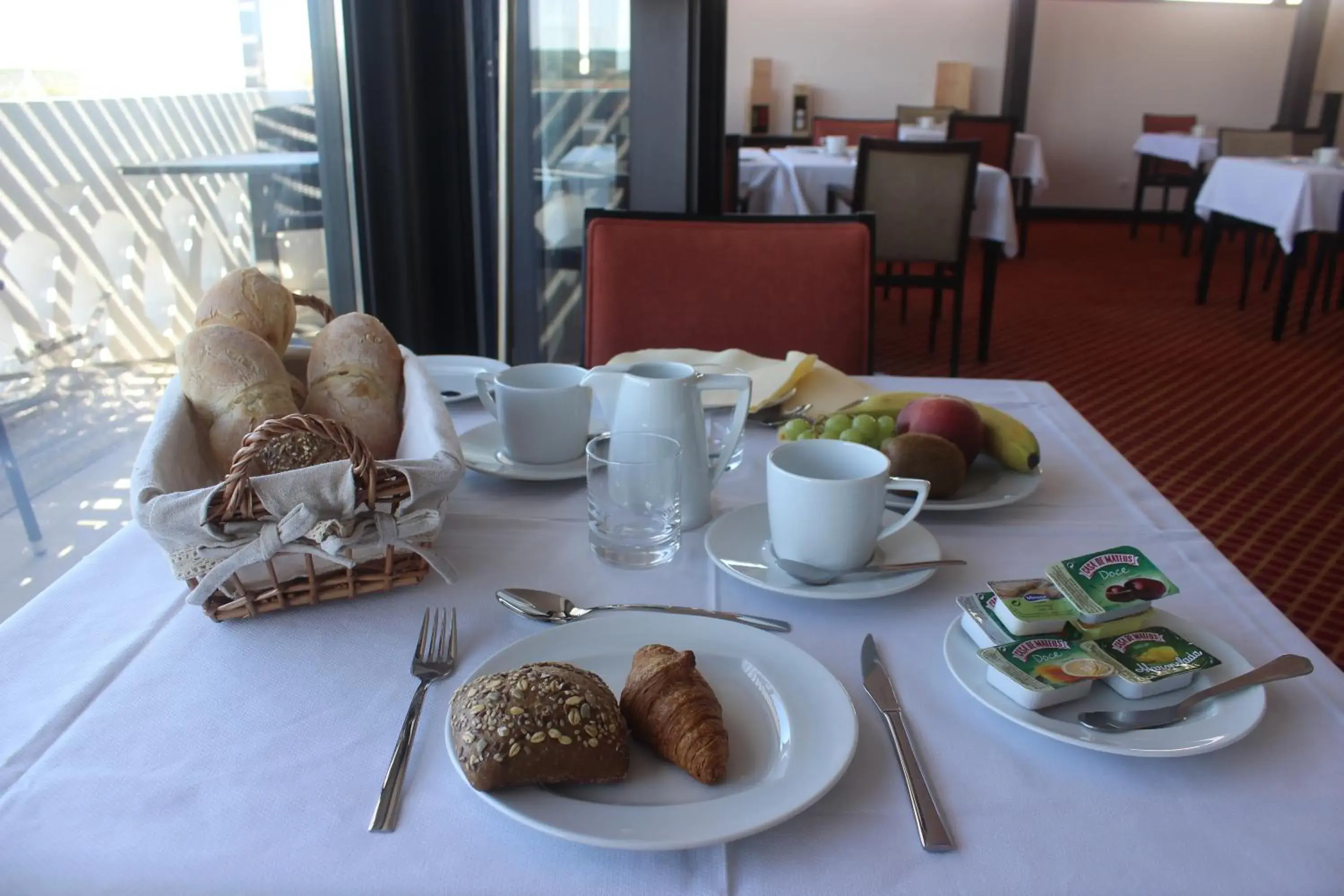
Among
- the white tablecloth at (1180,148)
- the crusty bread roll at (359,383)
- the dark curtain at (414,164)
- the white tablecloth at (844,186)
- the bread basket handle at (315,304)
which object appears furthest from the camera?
the white tablecloth at (1180,148)

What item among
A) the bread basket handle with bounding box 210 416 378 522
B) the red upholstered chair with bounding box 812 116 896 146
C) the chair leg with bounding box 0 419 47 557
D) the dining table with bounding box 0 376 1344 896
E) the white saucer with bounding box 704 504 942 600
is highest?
the red upholstered chair with bounding box 812 116 896 146

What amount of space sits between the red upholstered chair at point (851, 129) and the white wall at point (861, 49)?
192 cm

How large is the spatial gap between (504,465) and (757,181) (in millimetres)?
3233

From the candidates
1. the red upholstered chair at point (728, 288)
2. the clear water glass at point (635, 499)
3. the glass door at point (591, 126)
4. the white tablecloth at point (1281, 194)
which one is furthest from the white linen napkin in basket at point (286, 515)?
the white tablecloth at point (1281, 194)

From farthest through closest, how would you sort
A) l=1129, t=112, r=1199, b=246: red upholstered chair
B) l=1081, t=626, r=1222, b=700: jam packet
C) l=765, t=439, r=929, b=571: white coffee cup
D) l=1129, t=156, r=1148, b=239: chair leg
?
l=1129, t=156, r=1148, b=239: chair leg
l=1129, t=112, r=1199, b=246: red upholstered chair
l=765, t=439, r=929, b=571: white coffee cup
l=1081, t=626, r=1222, b=700: jam packet

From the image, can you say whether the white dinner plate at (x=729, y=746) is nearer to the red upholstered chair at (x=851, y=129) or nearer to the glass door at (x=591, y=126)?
the glass door at (x=591, y=126)

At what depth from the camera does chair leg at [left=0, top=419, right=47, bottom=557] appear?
51.9 inches

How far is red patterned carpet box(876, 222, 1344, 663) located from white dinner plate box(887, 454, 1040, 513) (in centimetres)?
124

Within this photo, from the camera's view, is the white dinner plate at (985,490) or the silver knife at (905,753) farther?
the white dinner plate at (985,490)

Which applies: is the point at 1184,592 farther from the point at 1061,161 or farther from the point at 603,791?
the point at 1061,161

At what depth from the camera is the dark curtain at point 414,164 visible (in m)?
1.58

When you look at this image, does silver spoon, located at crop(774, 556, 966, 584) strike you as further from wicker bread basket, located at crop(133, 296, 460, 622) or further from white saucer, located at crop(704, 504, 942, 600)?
wicker bread basket, located at crop(133, 296, 460, 622)

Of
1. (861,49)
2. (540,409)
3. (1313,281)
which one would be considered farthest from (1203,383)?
(861,49)

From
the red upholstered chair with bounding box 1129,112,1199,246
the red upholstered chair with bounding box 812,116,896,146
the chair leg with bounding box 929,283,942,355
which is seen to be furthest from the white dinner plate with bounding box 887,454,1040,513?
the red upholstered chair with bounding box 1129,112,1199,246
